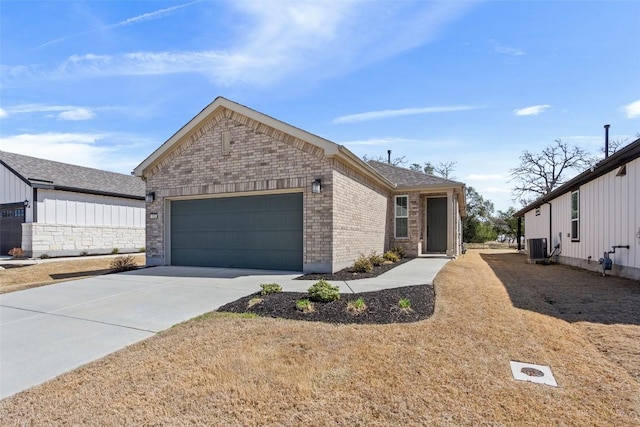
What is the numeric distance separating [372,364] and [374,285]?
13.1ft

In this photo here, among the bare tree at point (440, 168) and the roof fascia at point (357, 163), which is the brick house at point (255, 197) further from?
the bare tree at point (440, 168)

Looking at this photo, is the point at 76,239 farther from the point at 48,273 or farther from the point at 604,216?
the point at 604,216

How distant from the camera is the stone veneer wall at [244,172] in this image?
30.6 ft

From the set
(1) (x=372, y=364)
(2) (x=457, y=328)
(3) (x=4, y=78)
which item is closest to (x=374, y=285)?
(2) (x=457, y=328)

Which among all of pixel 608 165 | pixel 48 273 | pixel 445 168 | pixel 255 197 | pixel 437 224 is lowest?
pixel 48 273

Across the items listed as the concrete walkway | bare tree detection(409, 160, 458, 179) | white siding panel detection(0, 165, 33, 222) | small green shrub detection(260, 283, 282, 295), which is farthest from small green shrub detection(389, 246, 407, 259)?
bare tree detection(409, 160, 458, 179)

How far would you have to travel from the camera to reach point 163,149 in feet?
37.4

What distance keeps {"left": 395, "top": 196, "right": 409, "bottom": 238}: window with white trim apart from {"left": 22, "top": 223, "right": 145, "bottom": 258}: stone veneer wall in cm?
1551

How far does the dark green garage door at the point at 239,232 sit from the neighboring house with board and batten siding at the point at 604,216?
8.32m

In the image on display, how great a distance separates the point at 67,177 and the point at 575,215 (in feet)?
77.7

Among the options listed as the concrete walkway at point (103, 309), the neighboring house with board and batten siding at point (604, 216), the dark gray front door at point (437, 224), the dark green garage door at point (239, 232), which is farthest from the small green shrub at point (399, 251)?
the neighboring house with board and batten siding at point (604, 216)

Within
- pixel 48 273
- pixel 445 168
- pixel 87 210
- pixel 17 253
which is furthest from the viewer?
pixel 445 168

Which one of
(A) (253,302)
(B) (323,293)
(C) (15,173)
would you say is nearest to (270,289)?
(A) (253,302)

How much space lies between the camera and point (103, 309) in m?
5.88
